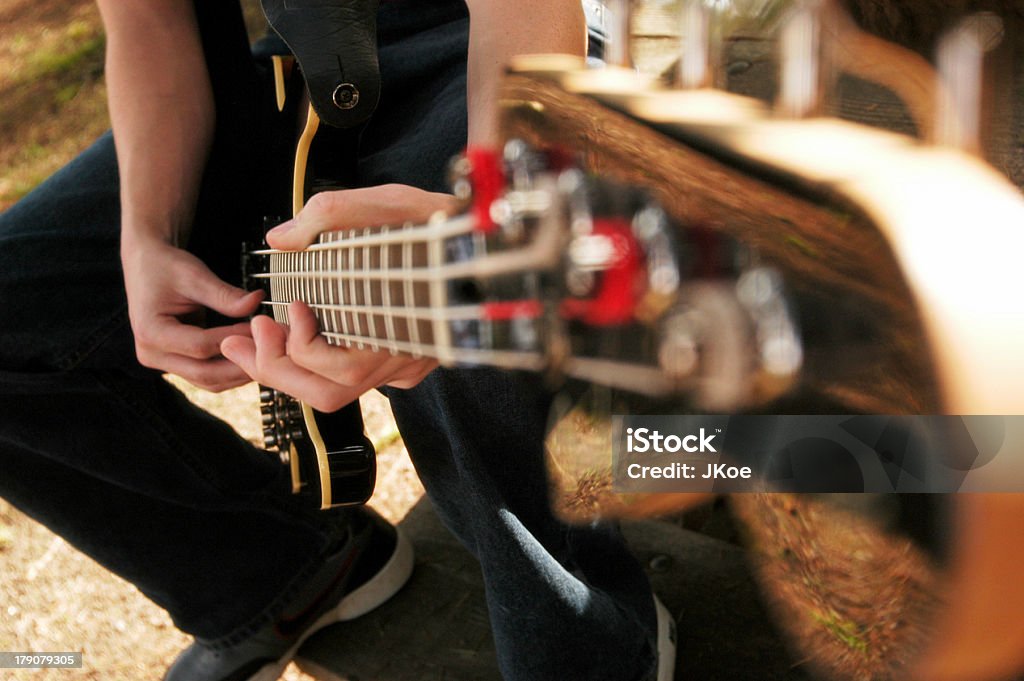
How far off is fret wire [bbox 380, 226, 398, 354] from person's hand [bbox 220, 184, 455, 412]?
0.23 ft

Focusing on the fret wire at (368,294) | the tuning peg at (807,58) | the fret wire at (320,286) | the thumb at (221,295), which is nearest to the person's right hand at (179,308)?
the thumb at (221,295)

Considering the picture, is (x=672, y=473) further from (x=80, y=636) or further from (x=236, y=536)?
(x=80, y=636)

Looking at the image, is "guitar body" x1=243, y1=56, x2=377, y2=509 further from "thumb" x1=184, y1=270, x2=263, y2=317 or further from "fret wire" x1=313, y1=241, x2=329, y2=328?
"fret wire" x1=313, y1=241, x2=329, y2=328

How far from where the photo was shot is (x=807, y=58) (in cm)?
22

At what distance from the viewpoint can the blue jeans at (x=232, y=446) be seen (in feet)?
2.06

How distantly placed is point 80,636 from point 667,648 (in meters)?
0.83

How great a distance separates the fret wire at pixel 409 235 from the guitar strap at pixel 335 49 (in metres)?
0.23

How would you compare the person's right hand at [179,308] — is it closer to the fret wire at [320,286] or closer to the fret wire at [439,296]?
the fret wire at [320,286]

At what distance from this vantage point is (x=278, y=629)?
3.02ft

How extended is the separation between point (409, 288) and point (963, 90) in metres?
0.22

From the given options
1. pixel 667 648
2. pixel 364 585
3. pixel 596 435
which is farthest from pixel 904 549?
pixel 364 585

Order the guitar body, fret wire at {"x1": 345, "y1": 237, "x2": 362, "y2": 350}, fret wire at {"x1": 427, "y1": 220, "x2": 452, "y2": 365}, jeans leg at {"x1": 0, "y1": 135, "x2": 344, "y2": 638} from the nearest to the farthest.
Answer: fret wire at {"x1": 427, "y1": 220, "x2": 452, "y2": 365}
fret wire at {"x1": 345, "y1": 237, "x2": 362, "y2": 350}
the guitar body
jeans leg at {"x1": 0, "y1": 135, "x2": 344, "y2": 638}

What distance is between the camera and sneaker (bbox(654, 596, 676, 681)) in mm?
737

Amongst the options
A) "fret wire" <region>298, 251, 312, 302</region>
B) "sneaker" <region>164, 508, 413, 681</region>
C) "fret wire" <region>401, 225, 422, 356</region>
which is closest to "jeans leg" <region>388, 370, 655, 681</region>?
"fret wire" <region>298, 251, 312, 302</region>
